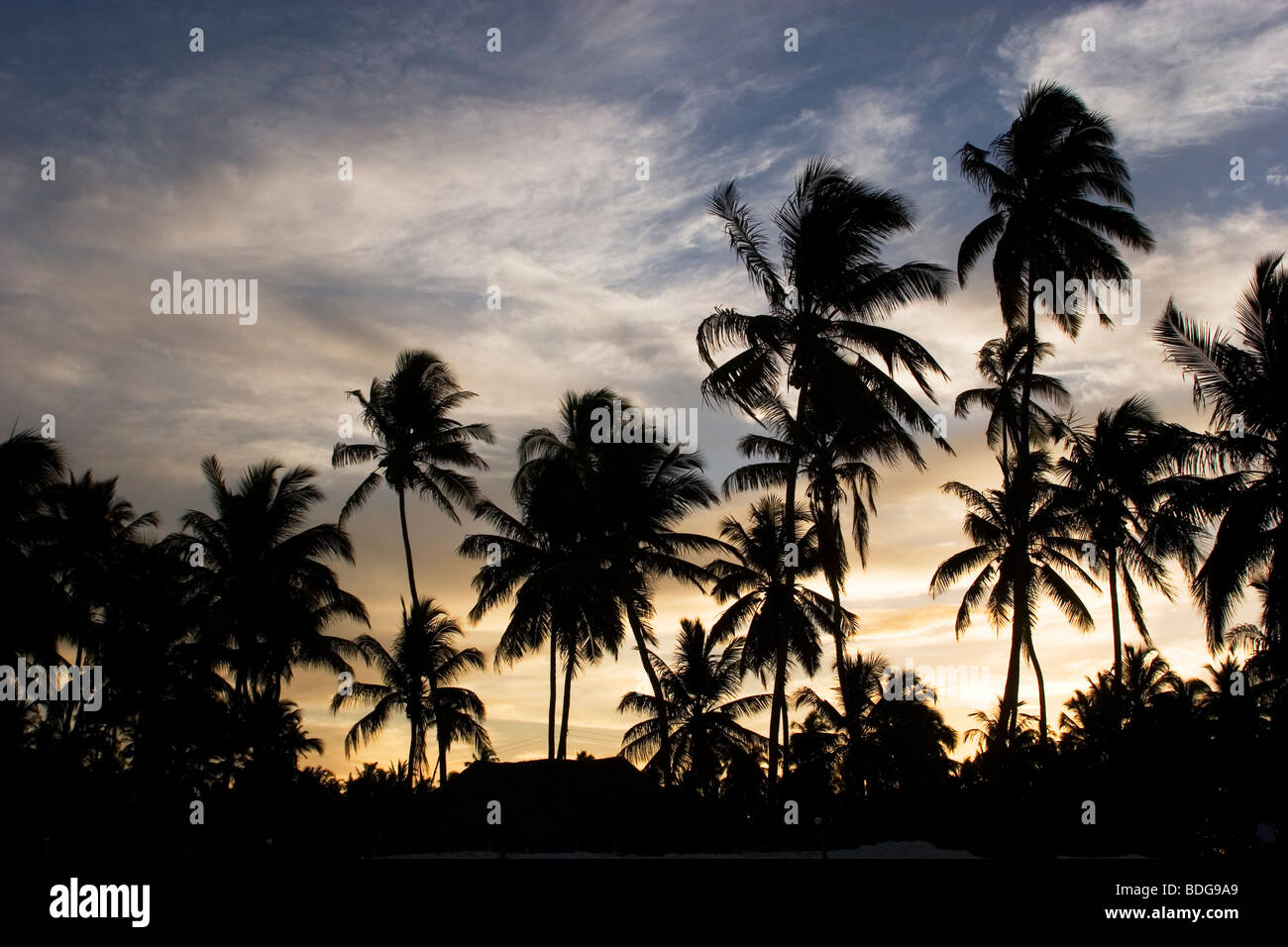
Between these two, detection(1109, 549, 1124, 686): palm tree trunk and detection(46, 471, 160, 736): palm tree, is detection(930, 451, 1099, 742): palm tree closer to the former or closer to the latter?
detection(1109, 549, 1124, 686): palm tree trunk

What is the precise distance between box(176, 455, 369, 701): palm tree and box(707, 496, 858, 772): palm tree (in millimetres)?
12633

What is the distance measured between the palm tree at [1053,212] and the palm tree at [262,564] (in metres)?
21.7

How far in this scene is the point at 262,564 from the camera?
34.3 m

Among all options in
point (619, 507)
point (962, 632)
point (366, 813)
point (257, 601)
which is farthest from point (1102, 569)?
point (257, 601)

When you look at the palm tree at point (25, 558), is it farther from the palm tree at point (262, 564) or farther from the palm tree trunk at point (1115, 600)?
the palm tree trunk at point (1115, 600)

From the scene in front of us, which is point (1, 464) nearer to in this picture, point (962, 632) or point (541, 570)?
point (541, 570)

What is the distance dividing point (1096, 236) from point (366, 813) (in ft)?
90.7

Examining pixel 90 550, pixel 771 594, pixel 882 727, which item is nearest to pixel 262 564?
pixel 90 550

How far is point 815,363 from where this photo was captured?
22.8 meters

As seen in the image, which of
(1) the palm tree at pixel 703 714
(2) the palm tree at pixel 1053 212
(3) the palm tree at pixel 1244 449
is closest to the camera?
(3) the palm tree at pixel 1244 449

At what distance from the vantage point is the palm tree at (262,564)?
112ft

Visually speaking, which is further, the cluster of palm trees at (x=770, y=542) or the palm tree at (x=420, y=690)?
the palm tree at (x=420, y=690)

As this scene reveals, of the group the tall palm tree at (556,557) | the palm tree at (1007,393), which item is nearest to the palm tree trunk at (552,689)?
the tall palm tree at (556,557)

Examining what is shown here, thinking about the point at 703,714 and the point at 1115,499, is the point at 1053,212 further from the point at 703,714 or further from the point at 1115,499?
the point at 703,714
